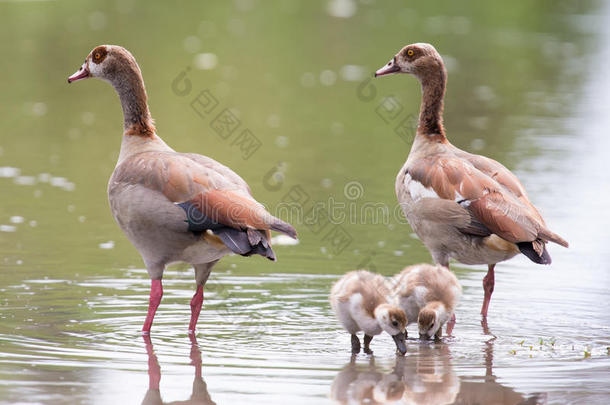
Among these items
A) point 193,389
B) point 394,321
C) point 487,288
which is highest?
point 487,288

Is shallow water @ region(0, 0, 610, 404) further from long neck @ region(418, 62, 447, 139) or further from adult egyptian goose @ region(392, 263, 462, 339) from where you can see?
long neck @ region(418, 62, 447, 139)

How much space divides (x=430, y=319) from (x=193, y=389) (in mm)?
1936

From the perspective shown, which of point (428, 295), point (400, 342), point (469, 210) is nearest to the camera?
point (400, 342)

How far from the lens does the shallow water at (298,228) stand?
661cm

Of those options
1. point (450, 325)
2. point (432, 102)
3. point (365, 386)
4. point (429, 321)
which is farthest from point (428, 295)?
point (432, 102)

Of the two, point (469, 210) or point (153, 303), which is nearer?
point (153, 303)

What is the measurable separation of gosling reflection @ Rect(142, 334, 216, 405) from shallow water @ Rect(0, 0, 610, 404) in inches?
0.8

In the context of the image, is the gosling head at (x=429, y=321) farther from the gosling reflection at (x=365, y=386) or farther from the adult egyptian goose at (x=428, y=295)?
the gosling reflection at (x=365, y=386)

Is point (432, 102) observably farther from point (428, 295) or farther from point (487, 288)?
point (428, 295)

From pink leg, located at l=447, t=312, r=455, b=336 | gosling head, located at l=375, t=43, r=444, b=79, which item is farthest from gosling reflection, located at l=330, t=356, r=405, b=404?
gosling head, located at l=375, t=43, r=444, b=79

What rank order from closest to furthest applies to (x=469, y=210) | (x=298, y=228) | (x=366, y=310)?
1. (x=366, y=310)
2. (x=469, y=210)
3. (x=298, y=228)

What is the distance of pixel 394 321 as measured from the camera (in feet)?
23.1

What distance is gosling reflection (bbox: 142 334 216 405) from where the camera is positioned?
607cm

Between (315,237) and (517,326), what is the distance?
3.22 meters
